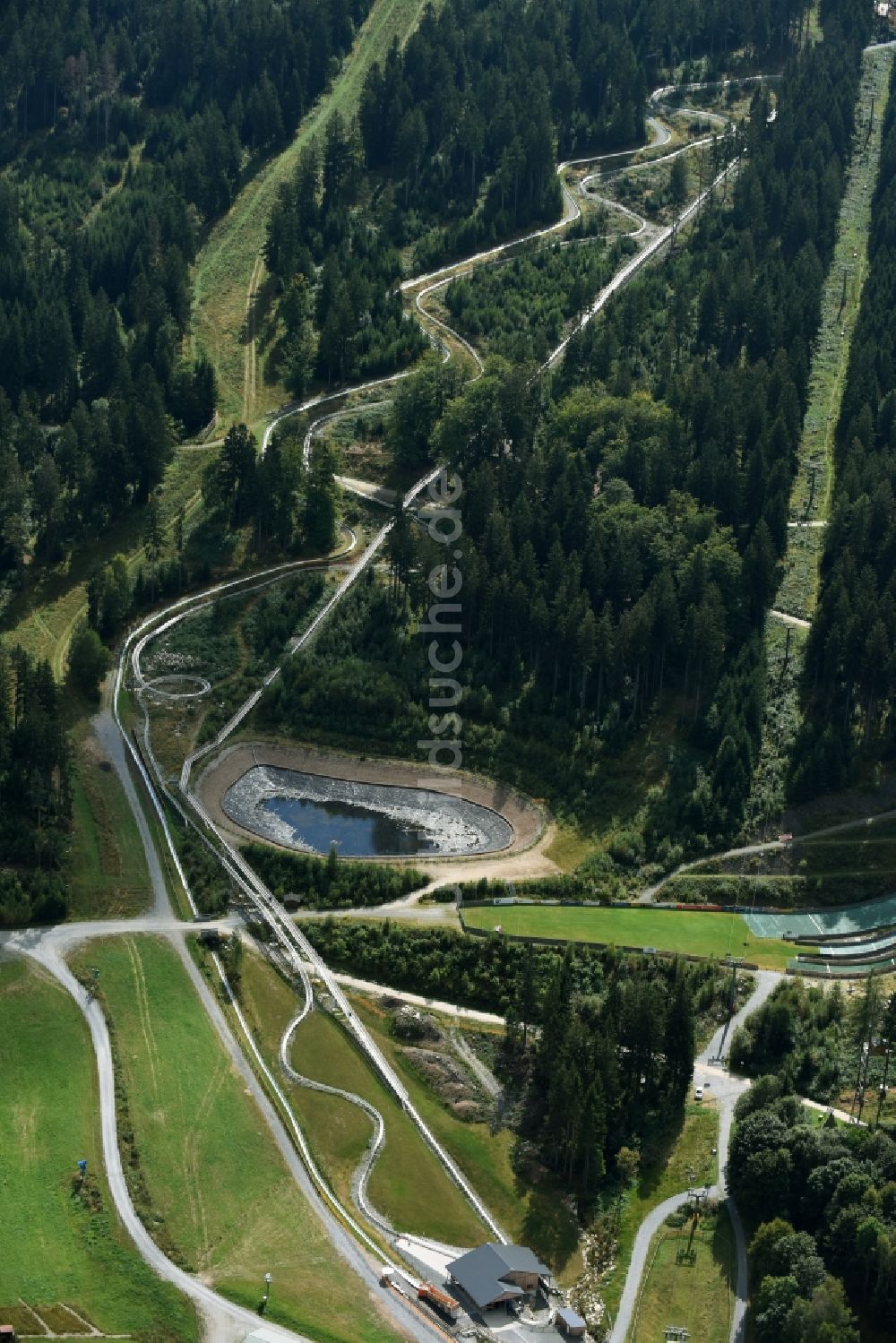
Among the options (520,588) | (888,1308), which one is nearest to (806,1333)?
(888,1308)

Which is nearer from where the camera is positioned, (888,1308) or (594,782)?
(888,1308)

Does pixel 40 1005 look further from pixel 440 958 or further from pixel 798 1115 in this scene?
pixel 798 1115

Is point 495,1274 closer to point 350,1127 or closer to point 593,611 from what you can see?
point 350,1127

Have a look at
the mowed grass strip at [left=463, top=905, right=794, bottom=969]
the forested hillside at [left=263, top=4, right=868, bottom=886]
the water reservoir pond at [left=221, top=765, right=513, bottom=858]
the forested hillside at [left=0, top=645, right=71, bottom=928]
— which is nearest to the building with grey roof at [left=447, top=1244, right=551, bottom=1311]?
the mowed grass strip at [left=463, top=905, right=794, bottom=969]

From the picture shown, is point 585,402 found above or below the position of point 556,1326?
above

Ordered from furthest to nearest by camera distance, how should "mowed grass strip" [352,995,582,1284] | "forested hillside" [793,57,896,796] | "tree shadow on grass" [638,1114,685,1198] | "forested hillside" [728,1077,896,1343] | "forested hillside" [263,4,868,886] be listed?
"forested hillside" [263,4,868,886], "forested hillside" [793,57,896,796], "tree shadow on grass" [638,1114,685,1198], "mowed grass strip" [352,995,582,1284], "forested hillside" [728,1077,896,1343]

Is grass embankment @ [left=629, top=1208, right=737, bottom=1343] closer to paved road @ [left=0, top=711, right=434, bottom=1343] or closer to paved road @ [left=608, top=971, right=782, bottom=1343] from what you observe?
paved road @ [left=608, top=971, right=782, bottom=1343]

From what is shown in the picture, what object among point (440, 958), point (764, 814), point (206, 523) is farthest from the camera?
point (206, 523)

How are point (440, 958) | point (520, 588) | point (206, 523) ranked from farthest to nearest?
point (206, 523), point (520, 588), point (440, 958)
